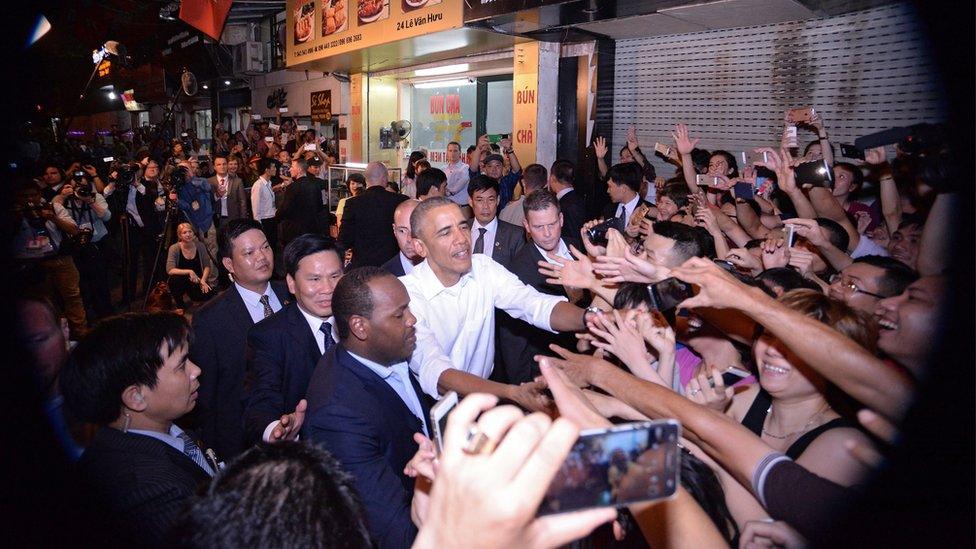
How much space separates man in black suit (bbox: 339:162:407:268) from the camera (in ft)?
20.2

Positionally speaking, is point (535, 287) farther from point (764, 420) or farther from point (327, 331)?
point (764, 420)

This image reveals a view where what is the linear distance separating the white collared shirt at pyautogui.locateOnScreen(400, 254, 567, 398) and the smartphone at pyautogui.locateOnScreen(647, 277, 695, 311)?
3.00 feet

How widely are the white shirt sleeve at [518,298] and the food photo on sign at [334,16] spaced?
348 inches

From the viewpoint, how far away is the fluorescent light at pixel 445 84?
12.2m

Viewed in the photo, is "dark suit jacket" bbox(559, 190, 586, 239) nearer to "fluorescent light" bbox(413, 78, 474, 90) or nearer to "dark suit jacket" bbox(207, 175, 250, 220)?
"dark suit jacket" bbox(207, 175, 250, 220)

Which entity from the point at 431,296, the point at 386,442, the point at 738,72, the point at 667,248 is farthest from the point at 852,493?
the point at 738,72

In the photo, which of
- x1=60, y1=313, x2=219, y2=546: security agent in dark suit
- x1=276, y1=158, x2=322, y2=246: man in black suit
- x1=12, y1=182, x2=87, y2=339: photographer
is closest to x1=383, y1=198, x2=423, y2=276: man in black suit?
x1=60, y1=313, x2=219, y2=546: security agent in dark suit

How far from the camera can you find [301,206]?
8.53m

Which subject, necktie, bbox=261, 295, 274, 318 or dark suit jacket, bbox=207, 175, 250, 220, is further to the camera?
dark suit jacket, bbox=207, 175, 250, 220

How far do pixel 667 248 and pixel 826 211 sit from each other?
2194 mm

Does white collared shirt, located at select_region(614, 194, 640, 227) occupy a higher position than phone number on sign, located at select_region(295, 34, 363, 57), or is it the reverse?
phone number on sign, located at select_region(295, 34, 363, 57)

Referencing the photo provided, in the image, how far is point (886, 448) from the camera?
1.58 m

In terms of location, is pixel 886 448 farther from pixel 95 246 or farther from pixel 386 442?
pixel 95 246

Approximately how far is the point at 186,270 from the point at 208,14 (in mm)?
5126
